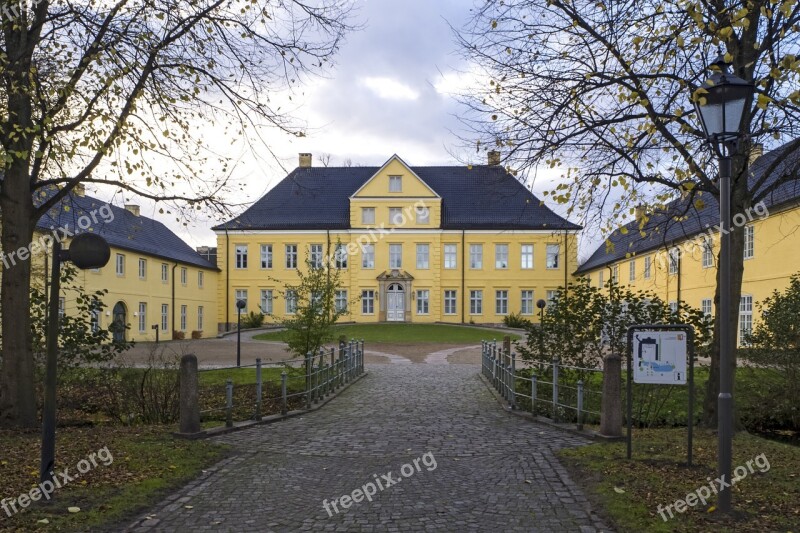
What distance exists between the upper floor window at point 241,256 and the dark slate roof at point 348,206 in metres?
2.00

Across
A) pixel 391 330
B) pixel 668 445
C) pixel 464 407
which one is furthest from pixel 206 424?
pixel 391 330

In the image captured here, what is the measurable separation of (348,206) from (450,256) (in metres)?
8.53

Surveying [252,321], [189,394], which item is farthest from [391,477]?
[252,321]

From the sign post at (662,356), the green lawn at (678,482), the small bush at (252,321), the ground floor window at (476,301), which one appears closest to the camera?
the green lawn at (678,482)

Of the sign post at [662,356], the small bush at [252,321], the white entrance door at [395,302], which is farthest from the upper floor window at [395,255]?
the sign post at [662,356]

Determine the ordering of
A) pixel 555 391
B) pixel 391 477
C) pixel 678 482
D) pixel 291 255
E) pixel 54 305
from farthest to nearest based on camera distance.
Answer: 1. pixel 291 255
2. pixel 555 391
3. pixel 391 477
4. pixel 678 482
5. pixel 54 305

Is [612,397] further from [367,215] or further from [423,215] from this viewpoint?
[423,215]

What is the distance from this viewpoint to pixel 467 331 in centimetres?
4081

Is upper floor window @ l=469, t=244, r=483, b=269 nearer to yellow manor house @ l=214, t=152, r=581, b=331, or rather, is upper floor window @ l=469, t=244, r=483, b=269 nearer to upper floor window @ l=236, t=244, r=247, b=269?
yellow manor house @ l=214, t=152, r=581, b=331

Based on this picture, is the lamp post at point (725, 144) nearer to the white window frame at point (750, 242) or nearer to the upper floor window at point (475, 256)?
the white window frame at point (750, 242)

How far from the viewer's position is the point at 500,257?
162ft

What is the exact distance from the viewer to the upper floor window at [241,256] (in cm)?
5031

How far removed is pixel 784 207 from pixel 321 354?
1748 centimetres

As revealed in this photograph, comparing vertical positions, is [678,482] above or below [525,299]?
below
